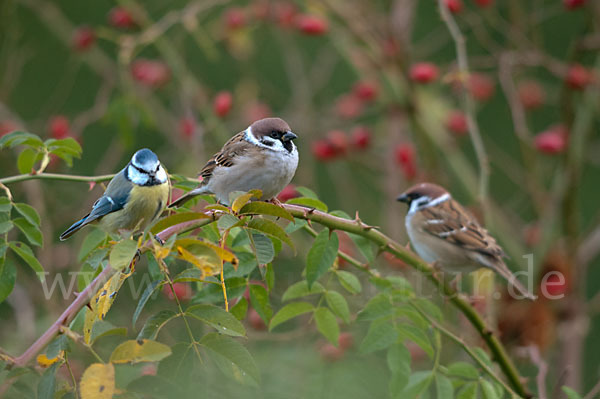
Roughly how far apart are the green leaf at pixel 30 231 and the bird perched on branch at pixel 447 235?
195 centimetres

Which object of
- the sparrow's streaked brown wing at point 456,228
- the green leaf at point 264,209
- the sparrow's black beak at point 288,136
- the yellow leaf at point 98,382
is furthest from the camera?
the sparrow's streaked brown wing at point 456,228

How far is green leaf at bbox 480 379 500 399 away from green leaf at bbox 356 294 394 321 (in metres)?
0.30

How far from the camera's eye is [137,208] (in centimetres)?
240

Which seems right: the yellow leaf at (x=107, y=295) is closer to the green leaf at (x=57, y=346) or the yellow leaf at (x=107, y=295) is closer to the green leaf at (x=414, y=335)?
the green leaf at (x=57, y=346)

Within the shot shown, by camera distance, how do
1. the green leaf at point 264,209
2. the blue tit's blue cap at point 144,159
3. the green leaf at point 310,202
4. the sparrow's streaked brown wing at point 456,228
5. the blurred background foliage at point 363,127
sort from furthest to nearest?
the sparrow's streaked brown wing at point 456,228, the blurred background foliage at point 363,127, the blue tit's blue cap at point 144,159, the green leaf at point 310,202, the green leaf at point 264,209

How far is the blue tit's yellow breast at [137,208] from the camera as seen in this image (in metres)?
2.39

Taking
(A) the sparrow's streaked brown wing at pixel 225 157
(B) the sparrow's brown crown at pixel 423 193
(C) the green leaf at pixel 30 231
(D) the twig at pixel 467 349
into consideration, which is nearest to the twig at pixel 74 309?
(C) the green leaf at pixel 30 231

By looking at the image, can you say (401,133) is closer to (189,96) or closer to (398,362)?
(189,96)

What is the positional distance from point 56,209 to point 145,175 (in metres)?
1.75

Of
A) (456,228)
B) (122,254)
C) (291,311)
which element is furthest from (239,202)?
(456,228)

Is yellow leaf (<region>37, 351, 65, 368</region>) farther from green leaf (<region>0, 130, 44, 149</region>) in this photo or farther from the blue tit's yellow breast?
the blue tit's yellow breast

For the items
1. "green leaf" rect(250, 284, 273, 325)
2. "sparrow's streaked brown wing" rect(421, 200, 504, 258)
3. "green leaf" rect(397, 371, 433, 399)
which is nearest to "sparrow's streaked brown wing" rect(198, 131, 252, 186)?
"green leaf" rect(250, 284, 273, 325)

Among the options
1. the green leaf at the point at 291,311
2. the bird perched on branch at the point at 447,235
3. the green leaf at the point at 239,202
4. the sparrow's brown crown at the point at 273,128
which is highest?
the green leaf at the point at 239,202

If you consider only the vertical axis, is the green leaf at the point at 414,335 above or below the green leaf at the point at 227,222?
below
